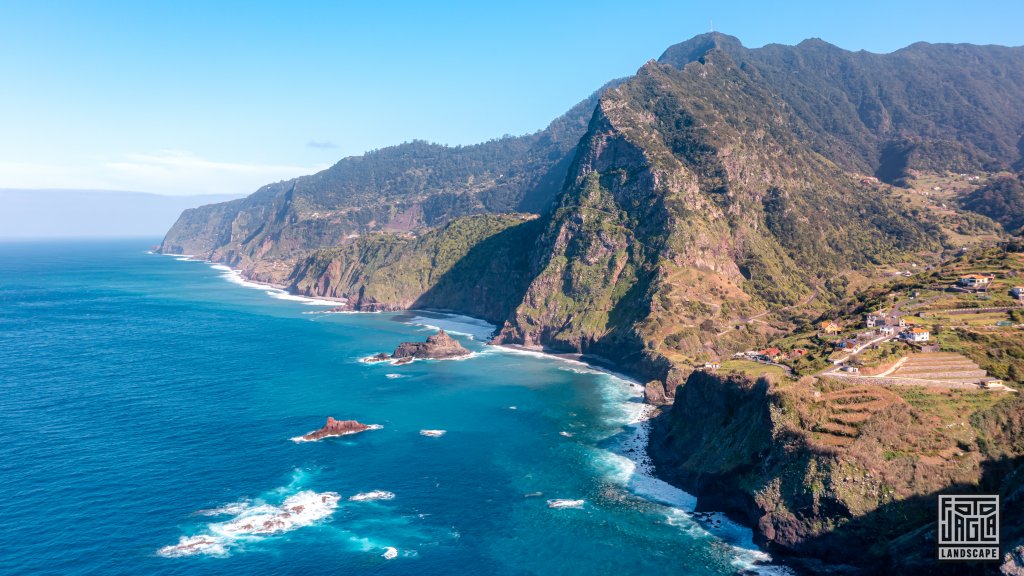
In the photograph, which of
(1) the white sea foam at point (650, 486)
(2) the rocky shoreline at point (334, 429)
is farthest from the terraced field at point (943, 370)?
(2) the rocky shoreline at point (334, 429)

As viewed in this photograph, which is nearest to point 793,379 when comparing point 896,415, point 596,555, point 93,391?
Answer: point 896,415

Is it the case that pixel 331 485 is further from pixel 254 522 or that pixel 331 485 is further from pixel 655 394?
pixel 655 394

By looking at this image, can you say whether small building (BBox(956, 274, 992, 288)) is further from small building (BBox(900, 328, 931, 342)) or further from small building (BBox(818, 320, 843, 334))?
small building (BBox(900, 328, 931, 342))

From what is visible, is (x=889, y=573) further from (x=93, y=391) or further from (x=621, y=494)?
(x=93, y=391)

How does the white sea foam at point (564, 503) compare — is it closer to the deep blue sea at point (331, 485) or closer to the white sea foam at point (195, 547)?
the deep blue sea at point (331, 485)

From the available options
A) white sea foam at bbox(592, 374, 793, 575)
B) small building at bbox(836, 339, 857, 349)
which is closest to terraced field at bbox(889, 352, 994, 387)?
small building at bbox(836, 339, 857, 349)

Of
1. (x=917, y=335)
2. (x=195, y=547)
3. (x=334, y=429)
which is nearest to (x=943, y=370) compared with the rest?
(x=917, y=335)
